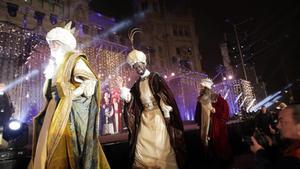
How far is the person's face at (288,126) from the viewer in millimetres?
1888

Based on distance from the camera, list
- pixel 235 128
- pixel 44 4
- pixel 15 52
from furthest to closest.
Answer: pixel 44 4
pixel 15 52
pixel 235 128

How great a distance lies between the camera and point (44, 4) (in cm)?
1906

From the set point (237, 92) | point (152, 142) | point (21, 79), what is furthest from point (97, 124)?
point (237, 92)

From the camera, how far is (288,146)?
1.93m

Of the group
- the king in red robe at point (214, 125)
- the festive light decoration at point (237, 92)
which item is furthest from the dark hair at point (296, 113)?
the festive light decoration at point (237, 92)

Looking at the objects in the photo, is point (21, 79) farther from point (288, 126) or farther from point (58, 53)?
point (288, 126)

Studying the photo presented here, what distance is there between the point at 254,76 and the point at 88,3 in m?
20.1

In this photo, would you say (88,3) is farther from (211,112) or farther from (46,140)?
(46,140)

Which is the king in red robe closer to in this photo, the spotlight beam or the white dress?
the white dress

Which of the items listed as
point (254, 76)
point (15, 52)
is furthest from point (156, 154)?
point (254, 76)

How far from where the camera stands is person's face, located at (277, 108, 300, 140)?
1888 millimetres

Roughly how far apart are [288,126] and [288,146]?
0.17 meters

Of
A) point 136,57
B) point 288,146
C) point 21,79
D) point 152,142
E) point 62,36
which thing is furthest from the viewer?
point 21,79

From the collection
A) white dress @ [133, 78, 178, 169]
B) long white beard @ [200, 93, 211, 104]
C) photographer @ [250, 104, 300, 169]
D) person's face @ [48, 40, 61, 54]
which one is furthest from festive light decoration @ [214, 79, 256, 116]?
person's face @ [48, 40, 61, 54]
